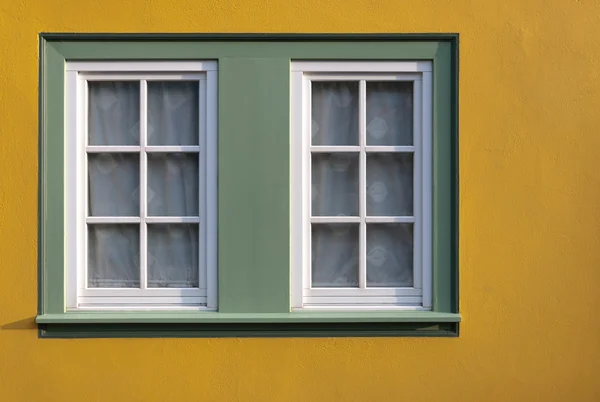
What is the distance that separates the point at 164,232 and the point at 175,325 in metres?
0.55

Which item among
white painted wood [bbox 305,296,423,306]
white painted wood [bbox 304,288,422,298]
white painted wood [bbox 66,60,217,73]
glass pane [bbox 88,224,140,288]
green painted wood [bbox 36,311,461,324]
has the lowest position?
green painted wood [bbox 36,311,461,324]

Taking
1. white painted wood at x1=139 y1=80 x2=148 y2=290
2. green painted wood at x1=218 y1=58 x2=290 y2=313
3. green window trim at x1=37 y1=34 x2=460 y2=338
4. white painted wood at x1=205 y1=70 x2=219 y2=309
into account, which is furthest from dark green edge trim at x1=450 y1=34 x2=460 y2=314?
white painted wood at x1=139 y1=80 x2=148 y2=290

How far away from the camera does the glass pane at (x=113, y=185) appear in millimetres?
4344

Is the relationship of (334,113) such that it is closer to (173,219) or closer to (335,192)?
(335,192)

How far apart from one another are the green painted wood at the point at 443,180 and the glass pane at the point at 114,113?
5.77 ft

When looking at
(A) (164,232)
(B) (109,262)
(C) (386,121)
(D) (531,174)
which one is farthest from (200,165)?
(D) (531,174)

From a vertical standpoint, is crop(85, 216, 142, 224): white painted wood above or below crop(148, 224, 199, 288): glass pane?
above

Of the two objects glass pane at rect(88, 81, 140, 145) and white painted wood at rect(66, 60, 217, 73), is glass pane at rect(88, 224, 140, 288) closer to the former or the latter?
glass pane at rect(88, 81, 140, 145)

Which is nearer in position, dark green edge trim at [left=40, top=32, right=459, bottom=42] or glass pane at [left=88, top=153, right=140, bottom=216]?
dark green edge trim at [left=40, top=32, right=459, bottom=42]

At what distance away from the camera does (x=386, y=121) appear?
435 centimetres

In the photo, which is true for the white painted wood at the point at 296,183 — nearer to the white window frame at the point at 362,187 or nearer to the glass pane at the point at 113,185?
the white window frame at the point at 362,187

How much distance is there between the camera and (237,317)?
421 cm

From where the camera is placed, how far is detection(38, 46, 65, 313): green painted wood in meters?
4.23

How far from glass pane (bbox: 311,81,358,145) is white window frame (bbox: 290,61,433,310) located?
0.05m
